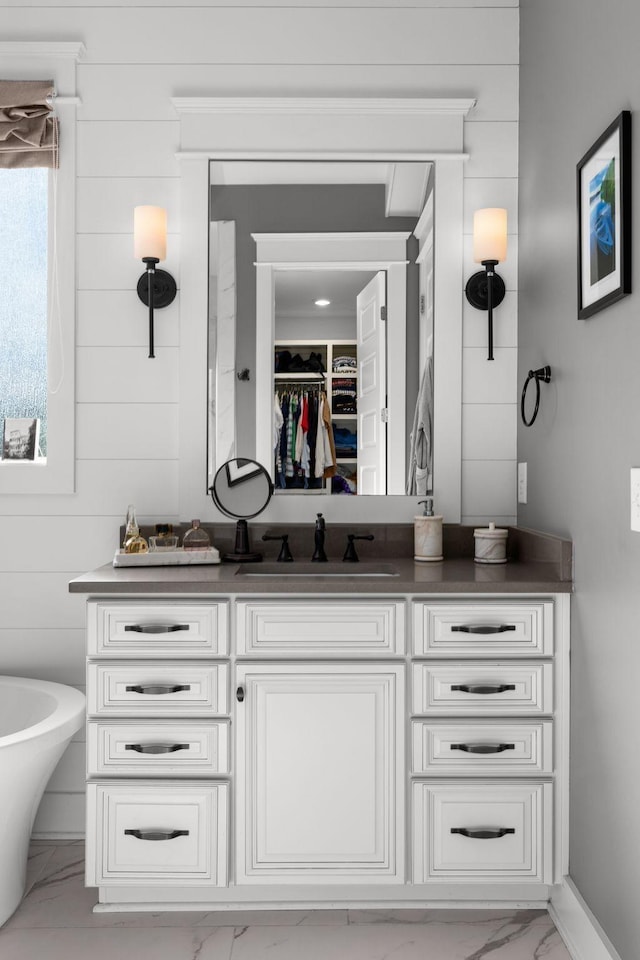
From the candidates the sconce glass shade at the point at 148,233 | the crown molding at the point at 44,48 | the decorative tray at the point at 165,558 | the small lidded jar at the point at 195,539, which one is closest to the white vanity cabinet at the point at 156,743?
the decorative tray at the point at 165,558

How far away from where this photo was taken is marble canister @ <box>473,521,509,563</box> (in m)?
2.31

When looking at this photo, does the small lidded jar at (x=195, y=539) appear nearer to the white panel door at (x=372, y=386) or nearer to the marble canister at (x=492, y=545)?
the white panel door at (x=372, y=386)

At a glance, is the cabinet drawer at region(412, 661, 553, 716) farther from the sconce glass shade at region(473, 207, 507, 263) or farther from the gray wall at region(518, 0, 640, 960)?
the sconce glass shade at region(473, 207, 507, 263)

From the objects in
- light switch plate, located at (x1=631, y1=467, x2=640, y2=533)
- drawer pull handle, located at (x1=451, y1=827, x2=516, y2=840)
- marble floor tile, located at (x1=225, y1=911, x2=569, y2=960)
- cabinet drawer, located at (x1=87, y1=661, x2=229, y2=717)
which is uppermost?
light switch plate, located at (x1=631, y1=467, x2=640, y2=533)

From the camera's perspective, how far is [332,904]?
6.79ft

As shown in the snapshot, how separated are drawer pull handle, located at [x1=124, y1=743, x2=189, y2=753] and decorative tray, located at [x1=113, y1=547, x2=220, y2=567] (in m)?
0.51

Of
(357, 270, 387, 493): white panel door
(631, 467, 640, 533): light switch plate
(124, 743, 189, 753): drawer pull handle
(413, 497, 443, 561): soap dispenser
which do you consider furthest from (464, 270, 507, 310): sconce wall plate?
(124, 743, 189, 753): drawer pull handle

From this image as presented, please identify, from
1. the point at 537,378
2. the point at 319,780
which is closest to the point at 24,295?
the point at 537,378

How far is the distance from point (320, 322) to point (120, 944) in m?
1.84

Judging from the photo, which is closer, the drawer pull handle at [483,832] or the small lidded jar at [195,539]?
the drawer pull handle at [483,832]

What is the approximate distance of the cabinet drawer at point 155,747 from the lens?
1.97 m

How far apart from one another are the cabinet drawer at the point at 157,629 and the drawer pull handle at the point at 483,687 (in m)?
0.62

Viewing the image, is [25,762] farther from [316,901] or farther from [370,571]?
[370,571]

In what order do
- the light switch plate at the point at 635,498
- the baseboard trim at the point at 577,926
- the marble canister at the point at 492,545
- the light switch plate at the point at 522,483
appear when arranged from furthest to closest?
the light switch plate at the point at 522,483 → the marble canister at the point at 492,545 → the baseboard trim at the point at 577,926 → the light switch plate at the point at 635,498
